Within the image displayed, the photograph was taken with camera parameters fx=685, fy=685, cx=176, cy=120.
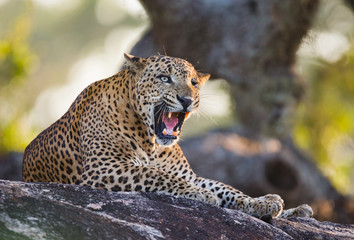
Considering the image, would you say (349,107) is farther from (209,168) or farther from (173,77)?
(173,77)

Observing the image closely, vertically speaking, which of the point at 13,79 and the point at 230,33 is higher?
the point at 230,33

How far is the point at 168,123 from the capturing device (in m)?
8.83

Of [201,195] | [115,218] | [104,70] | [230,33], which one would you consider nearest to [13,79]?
[230,33]

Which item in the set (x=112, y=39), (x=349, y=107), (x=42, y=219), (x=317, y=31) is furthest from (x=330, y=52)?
(x=112, y=39)

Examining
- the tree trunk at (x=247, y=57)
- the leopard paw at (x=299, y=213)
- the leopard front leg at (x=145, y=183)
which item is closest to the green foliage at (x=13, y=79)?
the tree trunk at (x=247, y=57)

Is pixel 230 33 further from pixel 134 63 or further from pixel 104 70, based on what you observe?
pixel 104 70

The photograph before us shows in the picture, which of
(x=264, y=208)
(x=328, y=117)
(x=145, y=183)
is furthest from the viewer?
(x=328, y=117)

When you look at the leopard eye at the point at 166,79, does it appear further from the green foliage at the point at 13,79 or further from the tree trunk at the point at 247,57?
the green foliage at the point at 13,79

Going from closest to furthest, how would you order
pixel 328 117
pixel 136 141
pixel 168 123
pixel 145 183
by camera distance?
pixel 145 183 < pixel 168 123 < pixel 136 141 < pixel 328 117

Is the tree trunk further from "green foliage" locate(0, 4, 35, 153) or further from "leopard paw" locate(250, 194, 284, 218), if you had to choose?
"leopard paw" locate(250, 194, 284, 218)

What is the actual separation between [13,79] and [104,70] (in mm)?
29005

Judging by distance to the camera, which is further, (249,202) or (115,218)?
(249,202)

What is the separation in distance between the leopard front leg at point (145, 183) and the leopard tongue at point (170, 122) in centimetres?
71

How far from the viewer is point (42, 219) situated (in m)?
6.34
